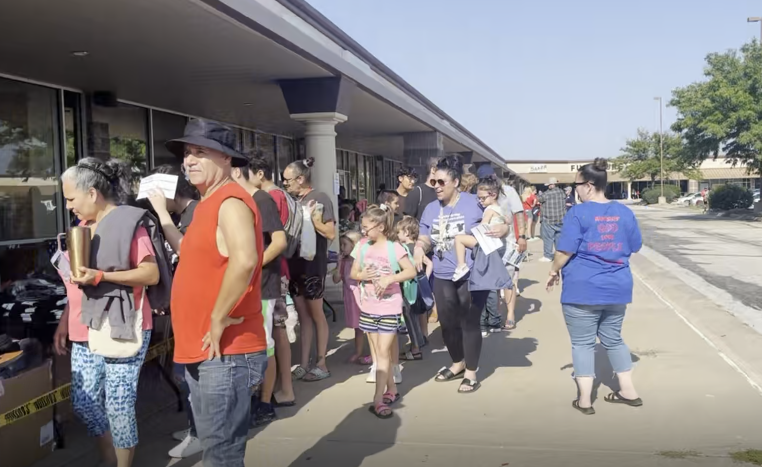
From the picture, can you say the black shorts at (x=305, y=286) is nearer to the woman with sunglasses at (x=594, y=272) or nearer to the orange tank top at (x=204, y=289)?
the woman with sunglasses at (x=594, y=272)

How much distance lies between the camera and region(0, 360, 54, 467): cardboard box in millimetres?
3951

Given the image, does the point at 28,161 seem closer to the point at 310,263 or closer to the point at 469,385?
the point at 310,263

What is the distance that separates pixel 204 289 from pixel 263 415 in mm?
2411

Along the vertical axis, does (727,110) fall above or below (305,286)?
above

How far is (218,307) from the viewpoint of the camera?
9.21 ft

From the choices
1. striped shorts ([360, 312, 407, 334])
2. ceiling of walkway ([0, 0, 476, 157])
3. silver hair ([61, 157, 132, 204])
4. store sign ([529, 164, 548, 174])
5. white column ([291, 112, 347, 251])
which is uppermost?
store sign ([529, 164, 548, 174])

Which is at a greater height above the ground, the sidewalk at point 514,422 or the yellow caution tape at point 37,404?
the yellow caution tape at point 37,404

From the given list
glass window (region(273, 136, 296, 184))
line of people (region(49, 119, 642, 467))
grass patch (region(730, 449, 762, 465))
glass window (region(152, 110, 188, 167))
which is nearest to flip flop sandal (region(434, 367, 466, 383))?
line of people (region(49, 119, 642, 467))

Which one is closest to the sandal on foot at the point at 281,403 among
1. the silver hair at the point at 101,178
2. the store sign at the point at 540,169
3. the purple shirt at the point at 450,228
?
the purple shirt at the point at 450,228

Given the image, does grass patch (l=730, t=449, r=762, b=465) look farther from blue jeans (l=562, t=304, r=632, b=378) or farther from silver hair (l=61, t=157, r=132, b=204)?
silver hair (l=61, t=157, r=132, b=204)

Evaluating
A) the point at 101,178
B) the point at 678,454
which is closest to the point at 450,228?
the point at 678,454

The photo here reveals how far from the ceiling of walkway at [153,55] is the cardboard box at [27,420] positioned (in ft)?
10.0

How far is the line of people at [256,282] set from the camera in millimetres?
2891

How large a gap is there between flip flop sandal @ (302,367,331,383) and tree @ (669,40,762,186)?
28266 mm
